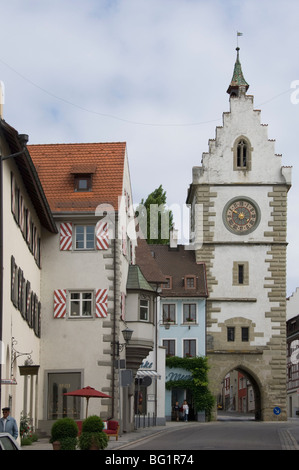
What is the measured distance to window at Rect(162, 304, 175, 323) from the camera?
73.2 meters

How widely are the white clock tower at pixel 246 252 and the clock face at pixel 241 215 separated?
0.25 feet

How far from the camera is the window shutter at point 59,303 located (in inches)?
1667

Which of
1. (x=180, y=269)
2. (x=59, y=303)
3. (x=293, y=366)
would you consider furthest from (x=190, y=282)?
(x=293, y=366)

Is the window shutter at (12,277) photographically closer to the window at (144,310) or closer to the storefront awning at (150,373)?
the window at (144,310)

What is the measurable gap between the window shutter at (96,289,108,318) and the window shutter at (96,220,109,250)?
197 centimetres

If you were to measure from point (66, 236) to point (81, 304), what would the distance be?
3120 mm

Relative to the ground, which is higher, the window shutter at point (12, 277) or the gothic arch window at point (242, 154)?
the gothic arch window at point (242, 154)

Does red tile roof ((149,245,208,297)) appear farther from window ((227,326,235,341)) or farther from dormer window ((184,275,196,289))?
window ((227,326,235,341))

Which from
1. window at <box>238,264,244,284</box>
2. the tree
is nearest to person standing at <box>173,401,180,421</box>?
window at <box>238,264,244,284</box>

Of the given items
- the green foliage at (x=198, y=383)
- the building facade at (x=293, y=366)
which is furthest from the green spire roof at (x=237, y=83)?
the building facade at (x=293, y=366)

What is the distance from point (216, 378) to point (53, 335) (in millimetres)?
29965

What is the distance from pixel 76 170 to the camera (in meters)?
44.6
